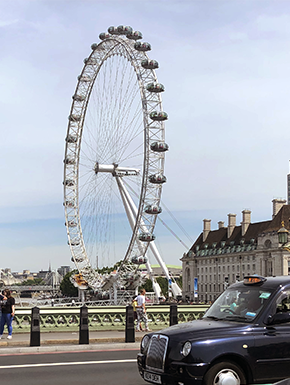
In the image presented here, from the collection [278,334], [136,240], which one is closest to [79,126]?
[136,240]

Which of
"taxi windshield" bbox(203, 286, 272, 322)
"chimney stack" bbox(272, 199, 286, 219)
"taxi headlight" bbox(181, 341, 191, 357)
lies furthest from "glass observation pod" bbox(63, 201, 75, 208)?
"chimney stack" bbox(272, 199, 286, 219)

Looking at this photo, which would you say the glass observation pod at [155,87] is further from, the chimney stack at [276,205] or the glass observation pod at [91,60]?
the chimney stack at [276,205]

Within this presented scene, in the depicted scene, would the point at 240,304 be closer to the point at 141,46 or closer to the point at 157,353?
the point at 157,353

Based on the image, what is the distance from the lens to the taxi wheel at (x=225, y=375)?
356 inches

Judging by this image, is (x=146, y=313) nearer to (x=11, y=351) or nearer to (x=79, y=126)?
(x=11, y=351)

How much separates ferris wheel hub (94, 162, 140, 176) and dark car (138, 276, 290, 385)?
55313mm

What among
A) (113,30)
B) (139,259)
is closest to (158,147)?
(139,259)

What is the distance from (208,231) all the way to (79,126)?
130602 mm

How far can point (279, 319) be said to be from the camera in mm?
9586

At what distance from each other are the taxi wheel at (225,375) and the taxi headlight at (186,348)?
423 millimetres

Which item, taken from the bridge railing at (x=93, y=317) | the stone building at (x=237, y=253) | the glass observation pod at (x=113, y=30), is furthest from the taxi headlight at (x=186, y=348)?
the stone building at (x=237, y=253)

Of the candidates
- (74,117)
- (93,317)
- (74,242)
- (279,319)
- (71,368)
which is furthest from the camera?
(74,242)

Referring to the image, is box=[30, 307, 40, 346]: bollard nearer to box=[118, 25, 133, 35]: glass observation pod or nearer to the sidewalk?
the sidewalk

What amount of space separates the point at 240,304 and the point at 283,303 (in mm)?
730
